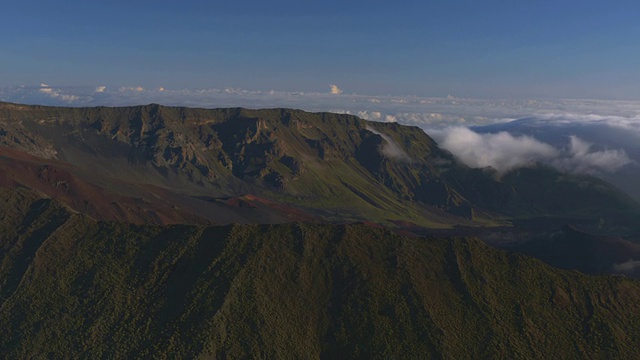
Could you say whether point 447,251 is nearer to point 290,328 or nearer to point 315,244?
point 315,244

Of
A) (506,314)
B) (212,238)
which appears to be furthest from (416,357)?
(212,238)

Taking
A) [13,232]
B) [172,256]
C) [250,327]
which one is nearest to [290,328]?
[250,327]

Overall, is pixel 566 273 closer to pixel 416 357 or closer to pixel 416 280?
pixel 416 280

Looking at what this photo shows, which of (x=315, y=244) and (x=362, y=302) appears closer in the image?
(x=362, y=302)

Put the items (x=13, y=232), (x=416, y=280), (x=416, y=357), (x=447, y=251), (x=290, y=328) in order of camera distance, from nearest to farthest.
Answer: (x=416, y=357), (x=290, y=328), (x=416, y=280), (x=447, y=251), (x=13, y=232)

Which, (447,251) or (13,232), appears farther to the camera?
(13,232)

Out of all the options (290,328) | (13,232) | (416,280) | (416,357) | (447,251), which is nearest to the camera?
(416,357)

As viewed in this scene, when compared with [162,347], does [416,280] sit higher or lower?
higher
